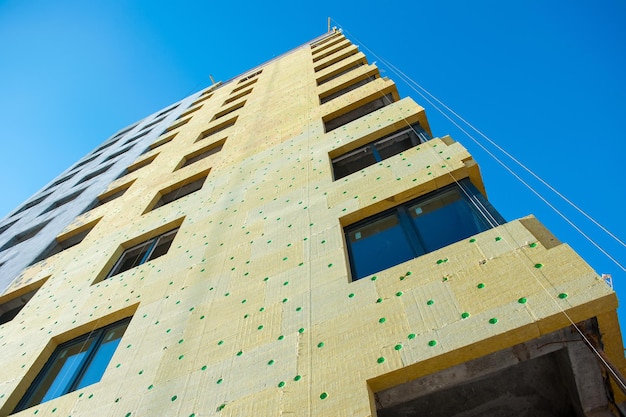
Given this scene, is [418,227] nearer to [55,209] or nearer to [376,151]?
[376,151]

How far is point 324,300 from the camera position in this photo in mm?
4586

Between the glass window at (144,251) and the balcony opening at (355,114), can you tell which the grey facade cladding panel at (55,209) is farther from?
the balcony opening at (355,114)

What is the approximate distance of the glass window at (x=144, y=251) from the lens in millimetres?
8953

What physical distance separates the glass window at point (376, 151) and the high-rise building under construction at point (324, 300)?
31 millimetres

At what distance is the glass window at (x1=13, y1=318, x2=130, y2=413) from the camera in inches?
233

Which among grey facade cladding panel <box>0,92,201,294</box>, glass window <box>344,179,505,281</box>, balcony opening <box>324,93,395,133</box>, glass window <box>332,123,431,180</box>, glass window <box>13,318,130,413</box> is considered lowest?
glass window <box>13,318,130,413</box>

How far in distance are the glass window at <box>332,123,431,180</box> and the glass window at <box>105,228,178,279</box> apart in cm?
420

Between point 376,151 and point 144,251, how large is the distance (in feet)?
19.2

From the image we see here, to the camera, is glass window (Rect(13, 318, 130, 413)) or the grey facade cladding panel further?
the grey facade cladding panel

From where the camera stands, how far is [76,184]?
1856 cm

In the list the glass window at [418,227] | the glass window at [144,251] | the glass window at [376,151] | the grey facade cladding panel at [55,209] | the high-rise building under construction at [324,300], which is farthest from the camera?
the grey facade cladding panel at [55,209]

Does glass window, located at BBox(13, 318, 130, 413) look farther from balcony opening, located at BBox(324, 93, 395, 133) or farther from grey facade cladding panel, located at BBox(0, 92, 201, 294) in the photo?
balcony opening, located at BBox(324, 93, 395, 133)

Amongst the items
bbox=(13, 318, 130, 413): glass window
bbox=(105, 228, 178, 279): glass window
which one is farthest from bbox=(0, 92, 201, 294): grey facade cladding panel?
bbox=(13, 318, 130, 413): glass window

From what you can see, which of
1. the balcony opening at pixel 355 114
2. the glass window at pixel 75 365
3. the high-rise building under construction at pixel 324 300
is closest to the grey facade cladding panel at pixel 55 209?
the high-rise building under construction at pixel 324 300
